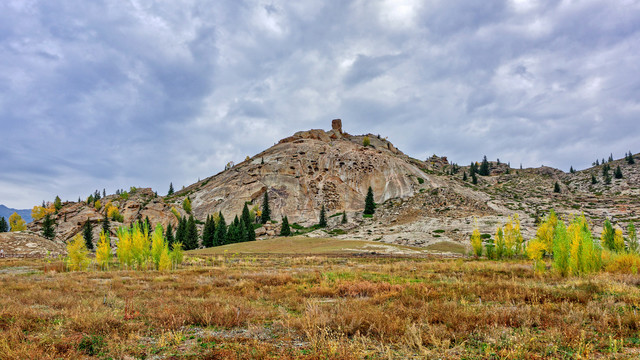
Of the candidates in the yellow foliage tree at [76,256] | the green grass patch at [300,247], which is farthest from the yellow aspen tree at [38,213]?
the yellow foliage tree at [76,256]

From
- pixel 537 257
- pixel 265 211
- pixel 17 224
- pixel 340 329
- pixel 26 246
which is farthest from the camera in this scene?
pixel 265 211

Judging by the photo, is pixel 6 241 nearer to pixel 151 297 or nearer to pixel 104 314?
pixel 151 297

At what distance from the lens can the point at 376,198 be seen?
400 ft

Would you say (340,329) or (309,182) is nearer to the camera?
(340,329)

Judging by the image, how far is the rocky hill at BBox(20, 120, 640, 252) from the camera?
8294cm

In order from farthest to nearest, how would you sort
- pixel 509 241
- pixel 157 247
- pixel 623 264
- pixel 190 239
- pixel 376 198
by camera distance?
pixel 376 198, pixel 190 239, pixel 509 241, pixel 157 247, pixel 623 264

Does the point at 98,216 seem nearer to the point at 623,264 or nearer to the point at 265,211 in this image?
the point at 265,211

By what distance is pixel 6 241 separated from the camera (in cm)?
6053

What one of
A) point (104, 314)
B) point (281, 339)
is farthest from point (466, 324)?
point (104, 314)

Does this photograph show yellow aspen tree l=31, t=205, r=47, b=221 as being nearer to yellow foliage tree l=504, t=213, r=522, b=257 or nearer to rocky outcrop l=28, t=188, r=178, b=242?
rocky outcrop l=28, t=188, r=178, b=242

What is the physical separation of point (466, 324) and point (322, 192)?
116m

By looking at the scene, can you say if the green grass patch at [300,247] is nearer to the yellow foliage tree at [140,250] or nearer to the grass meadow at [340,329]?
the yellow foliage tree at [140,250]

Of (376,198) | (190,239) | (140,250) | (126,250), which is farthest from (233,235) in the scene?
(126,250)

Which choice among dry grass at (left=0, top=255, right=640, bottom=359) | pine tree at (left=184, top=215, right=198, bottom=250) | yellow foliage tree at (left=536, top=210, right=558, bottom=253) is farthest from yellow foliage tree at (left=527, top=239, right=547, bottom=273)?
pine tree at (left=184, top=215, right=198, bottom=250)
